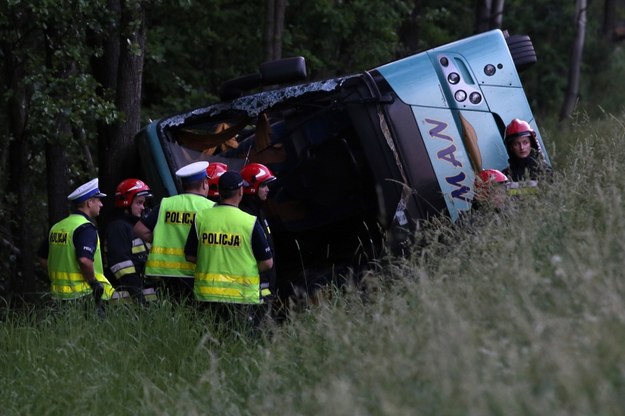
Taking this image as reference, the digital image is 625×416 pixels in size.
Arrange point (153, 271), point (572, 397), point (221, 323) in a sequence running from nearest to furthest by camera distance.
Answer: point (572, 397)
point (221, 323)
point (153, 271)

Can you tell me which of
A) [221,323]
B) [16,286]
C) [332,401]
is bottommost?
[16,286]

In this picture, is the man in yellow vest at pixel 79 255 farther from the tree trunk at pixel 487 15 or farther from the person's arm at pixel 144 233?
the tree trunk at pixel 487 15

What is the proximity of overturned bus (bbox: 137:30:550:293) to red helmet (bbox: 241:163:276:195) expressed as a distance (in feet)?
2.52

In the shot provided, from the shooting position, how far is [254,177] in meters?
9.89

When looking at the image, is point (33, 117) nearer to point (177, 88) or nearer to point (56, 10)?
point (56, 10)

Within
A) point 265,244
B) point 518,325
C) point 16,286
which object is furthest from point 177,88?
point 518,325

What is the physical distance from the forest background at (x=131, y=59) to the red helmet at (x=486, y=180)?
263 centimetres

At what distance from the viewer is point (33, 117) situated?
13227 mm

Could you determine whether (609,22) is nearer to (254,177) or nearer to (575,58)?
(575,58)

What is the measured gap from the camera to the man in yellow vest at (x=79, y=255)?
986 cm

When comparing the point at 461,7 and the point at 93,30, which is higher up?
the point at 93,30

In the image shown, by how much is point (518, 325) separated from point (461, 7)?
961 inches

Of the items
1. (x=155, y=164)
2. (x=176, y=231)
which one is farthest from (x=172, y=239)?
(x=155, y=164)

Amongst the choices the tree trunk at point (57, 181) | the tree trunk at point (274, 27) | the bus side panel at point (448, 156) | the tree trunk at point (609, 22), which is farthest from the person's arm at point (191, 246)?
the tree trunk at point (609, 22)
